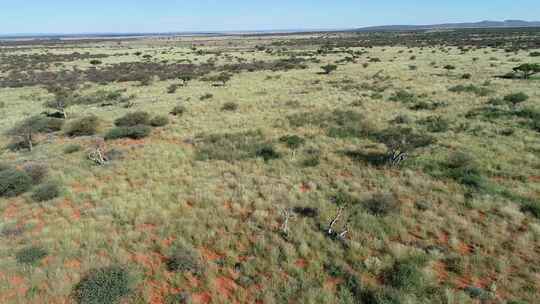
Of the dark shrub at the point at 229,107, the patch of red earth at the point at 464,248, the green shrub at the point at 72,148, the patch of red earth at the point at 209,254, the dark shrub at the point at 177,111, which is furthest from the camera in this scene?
the dark shrub at the point at 229,107

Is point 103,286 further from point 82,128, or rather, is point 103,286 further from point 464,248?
point 82,128

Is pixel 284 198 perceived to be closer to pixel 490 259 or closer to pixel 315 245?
pixel 315 245

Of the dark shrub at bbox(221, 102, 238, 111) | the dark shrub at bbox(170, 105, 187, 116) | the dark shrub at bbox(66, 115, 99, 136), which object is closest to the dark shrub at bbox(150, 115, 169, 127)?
the dark shrub at bbox(170, 105, 187, 116)

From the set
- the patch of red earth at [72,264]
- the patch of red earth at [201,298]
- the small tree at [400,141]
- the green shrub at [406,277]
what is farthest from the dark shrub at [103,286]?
the small tree at [400,141]

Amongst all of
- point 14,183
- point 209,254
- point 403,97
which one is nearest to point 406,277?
point 209,254

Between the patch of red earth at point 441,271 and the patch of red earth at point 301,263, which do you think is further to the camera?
the patch of red earth at point 301,263

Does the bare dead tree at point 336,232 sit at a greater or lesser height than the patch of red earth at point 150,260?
greater

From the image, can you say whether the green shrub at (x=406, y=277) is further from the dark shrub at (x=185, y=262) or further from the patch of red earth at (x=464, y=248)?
the dark shrub at (x=185, y=262)
